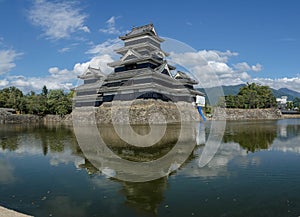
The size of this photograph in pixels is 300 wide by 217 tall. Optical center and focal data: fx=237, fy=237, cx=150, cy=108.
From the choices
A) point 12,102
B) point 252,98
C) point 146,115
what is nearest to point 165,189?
point 146,115

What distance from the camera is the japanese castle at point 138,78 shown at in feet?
121

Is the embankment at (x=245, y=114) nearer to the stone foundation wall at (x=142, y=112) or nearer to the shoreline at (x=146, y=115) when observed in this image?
the shoreline at (x=146, y=115)

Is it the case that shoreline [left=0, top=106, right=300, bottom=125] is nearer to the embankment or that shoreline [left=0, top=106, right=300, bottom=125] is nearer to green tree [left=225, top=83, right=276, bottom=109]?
the embankment

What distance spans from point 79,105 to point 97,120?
32.5 feet

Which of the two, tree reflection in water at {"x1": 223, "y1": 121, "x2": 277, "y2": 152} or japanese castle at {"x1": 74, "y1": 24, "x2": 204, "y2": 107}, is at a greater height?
japanese castle at {"x1": 74, "y1": 24, "x2": 204, "y2": 107}

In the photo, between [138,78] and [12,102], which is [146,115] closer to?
[138,78]

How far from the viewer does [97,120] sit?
38875 millimetres

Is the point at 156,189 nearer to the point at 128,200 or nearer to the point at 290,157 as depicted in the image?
the point at 128,200

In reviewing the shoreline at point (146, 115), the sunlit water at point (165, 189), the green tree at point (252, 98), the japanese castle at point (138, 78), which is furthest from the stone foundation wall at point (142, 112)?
the sunlit water at point (165, 189)

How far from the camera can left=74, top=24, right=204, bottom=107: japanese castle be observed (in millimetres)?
36966

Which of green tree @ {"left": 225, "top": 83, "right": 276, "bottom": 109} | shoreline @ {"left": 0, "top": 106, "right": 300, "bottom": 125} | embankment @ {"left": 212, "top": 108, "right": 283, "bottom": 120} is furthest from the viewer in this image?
green tree @ {"left": 225, "top": 83, "right": 276, "bottom": 109}

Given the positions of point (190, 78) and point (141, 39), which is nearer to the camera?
point (141, 39)

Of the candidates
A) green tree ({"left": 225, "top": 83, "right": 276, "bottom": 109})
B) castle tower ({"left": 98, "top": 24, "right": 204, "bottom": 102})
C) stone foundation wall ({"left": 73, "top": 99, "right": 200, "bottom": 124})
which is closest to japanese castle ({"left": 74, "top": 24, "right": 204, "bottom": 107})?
castle tower ({"left": 98, "top": 24, "right": 204, "bottom": 102})

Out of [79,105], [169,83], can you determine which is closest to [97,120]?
[79,105]
